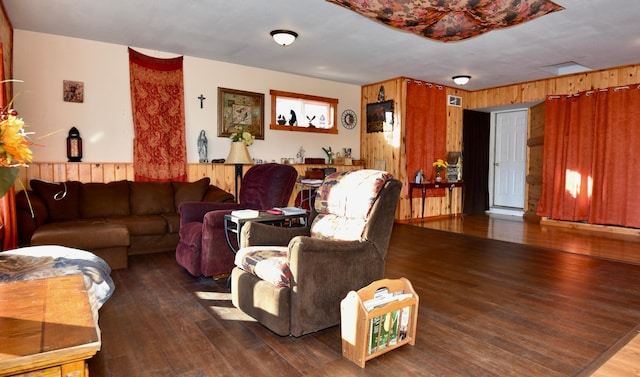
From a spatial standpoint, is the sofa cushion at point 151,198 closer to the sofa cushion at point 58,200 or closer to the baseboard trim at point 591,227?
the sofa cushion at point 58,200

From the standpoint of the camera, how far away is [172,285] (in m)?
3.33

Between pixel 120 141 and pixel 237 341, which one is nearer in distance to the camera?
pixel 237 341

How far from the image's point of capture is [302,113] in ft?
22.7

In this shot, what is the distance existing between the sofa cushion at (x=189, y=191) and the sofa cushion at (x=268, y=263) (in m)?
2.55

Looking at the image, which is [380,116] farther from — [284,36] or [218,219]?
[218,219]

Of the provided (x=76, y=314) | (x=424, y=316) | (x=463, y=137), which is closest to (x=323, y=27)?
(x=424, y=316)

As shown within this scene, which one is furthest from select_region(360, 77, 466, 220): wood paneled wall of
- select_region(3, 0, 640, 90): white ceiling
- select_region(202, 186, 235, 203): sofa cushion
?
select_region(202, 186, 235, 203): sofa cushion

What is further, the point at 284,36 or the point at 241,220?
the point at 284,36

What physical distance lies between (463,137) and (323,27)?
15.6ft

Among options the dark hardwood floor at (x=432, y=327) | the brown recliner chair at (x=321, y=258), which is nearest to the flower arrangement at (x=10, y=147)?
the dark hardwood floor at (x=432, y=327)

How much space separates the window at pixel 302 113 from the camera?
654cm

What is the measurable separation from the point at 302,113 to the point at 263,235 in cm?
440

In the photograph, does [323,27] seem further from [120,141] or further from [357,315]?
[357,315]

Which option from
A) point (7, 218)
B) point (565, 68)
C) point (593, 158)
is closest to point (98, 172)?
point (7, 218)
